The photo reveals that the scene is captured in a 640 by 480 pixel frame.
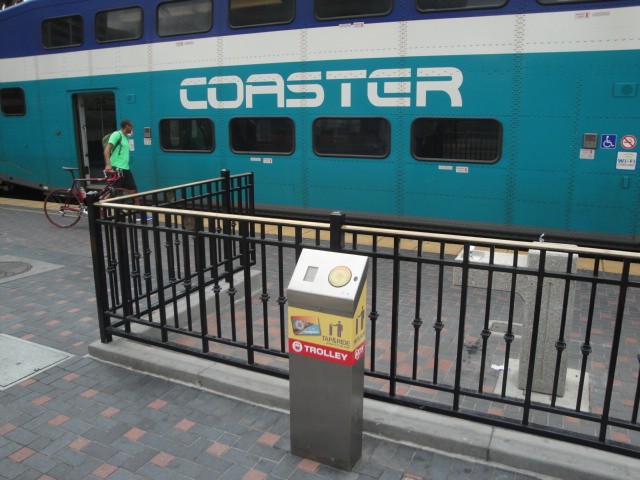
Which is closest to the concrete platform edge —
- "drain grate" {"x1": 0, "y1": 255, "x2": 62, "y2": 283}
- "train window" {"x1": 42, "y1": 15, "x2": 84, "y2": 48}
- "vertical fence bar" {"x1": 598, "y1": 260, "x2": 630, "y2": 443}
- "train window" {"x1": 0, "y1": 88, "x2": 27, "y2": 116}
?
"vertical fence bar" {"x1": 598, "y1": 260, "x2": 630, "y2": 443}

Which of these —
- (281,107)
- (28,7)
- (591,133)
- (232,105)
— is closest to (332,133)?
(281,107)

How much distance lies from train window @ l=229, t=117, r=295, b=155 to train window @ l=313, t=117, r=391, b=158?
502 millimetres

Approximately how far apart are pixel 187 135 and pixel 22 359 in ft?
19.7

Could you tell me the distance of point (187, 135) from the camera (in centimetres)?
992

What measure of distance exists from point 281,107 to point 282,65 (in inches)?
25.2

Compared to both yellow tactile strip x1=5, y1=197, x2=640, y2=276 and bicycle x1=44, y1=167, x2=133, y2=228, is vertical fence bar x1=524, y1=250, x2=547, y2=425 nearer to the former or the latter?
yellow tactile strip x1=5, y1=197, x2=640, y2=276

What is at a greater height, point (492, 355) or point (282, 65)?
point (282, 65)

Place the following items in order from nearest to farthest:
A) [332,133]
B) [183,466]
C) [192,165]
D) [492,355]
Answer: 1. [183,466]
2. [492,355]
3. [332,133]
4. [192,165]

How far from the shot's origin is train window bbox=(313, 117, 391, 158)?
8.18m

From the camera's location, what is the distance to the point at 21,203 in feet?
39.8

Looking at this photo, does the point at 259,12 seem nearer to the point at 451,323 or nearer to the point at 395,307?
the point at 451,323

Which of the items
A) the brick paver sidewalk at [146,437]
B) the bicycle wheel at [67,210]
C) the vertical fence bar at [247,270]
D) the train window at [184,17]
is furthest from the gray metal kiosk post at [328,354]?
the bicycle wheel at [67,210]

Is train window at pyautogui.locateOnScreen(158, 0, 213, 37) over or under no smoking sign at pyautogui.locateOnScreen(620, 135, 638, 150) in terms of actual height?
over

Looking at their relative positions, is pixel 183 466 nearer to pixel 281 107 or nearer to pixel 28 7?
pixel 281 107
